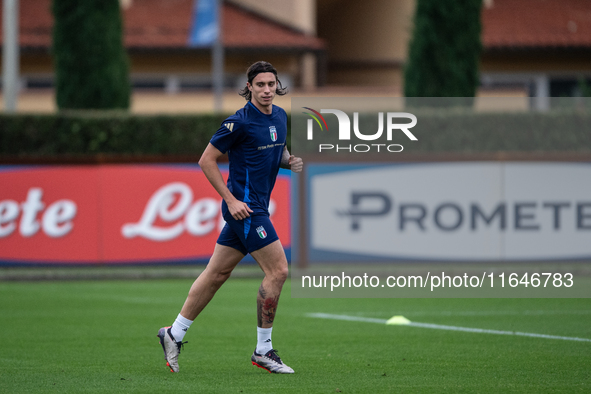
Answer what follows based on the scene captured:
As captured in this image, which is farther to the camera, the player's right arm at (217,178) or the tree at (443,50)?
the tree at (443,50)

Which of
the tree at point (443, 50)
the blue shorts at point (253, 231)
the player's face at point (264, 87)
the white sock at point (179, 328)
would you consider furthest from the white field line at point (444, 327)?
the tree at point (443, 50)

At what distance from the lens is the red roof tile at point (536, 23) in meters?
31.6

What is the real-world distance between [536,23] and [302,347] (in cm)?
2690

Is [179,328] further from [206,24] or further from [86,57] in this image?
[206,24]

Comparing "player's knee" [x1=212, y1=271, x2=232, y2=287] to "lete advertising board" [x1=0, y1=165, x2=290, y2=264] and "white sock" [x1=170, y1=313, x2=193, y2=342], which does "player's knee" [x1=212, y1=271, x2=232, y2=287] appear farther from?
"lete advertising board" [x1=0, y1=165, x2=290, y2=264]

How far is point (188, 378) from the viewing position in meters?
6.91

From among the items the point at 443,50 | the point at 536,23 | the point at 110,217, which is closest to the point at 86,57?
the point at 110,217

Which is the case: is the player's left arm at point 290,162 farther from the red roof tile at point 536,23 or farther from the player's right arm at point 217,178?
the red roof tile at point 536,23

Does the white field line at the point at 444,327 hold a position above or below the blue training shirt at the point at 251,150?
below

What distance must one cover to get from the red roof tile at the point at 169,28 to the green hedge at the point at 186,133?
10.7 meters

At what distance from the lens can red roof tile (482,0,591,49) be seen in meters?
31.6

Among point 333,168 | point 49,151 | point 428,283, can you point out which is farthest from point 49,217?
point 428,283

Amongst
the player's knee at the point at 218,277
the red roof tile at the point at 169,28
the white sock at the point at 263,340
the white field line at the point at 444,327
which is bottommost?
the white field line at the point at 444,327

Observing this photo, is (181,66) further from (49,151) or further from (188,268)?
Answer: (188,268)
